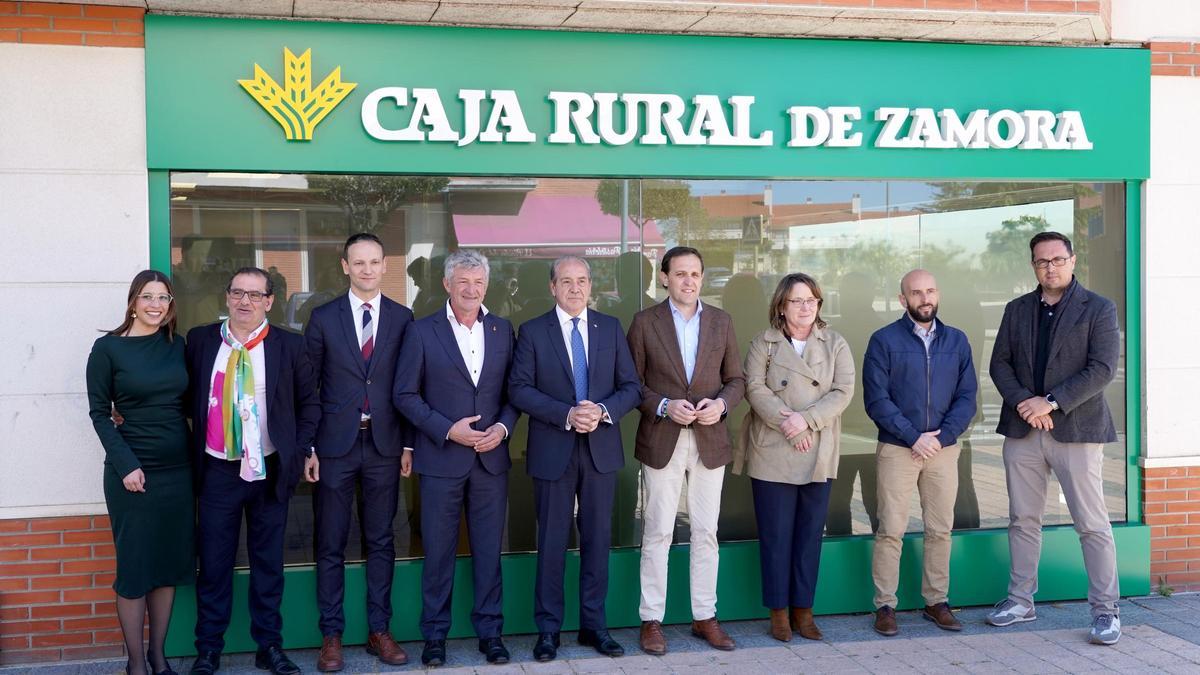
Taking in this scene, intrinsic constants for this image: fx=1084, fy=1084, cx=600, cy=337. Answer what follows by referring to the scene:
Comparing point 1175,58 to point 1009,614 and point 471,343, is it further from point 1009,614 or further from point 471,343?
point 471,343

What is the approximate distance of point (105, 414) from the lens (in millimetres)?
4754

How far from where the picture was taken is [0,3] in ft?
17.2

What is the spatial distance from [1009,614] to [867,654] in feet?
3.46

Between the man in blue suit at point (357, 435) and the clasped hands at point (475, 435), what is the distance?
35 cm

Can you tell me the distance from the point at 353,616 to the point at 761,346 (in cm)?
257

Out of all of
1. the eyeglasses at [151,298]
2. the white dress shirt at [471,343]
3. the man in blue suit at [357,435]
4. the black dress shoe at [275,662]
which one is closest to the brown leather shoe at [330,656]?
the man in blue suit at [357,435]

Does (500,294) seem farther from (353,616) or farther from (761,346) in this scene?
(353,616)

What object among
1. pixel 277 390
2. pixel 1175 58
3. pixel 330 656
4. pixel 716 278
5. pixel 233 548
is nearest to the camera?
pixel 277 390

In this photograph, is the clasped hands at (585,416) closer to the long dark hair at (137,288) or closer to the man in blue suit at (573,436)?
the man in blue suit at (573,436)

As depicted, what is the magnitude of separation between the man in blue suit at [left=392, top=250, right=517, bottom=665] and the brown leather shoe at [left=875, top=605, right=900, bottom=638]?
6.75 ft

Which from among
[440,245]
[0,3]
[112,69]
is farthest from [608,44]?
[0,3]

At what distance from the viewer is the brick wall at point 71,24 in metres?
5.29

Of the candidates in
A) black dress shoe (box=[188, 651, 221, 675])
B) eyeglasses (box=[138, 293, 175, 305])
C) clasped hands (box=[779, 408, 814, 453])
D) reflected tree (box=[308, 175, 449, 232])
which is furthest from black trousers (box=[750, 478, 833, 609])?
eyeglasses (box=[138, 293, 175, 305])

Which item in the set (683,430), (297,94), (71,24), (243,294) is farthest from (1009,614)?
(71,24)
